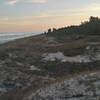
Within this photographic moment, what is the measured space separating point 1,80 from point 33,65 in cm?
278

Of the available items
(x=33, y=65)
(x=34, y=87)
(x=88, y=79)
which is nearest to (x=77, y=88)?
(x=88, y=79)

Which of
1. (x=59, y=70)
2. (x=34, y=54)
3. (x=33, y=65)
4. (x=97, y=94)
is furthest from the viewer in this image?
(x=34, y=54)

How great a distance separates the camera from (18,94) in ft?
40.7

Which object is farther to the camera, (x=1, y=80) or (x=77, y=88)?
(x=1, y=80)

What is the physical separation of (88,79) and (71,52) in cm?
676

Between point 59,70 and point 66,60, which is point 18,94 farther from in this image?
point 66,60

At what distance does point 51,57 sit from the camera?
17.8 m

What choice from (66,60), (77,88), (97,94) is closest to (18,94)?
(77,88)

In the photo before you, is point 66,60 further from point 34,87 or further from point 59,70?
point 34,87

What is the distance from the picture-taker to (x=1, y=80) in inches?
563

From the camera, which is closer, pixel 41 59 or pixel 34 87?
pixel 34 87

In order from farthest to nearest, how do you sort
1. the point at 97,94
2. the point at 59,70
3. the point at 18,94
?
the point at 59,70 < the point at 18,94 < the point at 97,94

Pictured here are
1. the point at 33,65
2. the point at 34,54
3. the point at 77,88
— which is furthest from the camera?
the point at 34,54

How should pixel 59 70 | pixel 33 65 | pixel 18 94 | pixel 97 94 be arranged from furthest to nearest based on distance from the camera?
pixel 33 65
pixel 59 70
pixel 18 94
pixel 97 94
